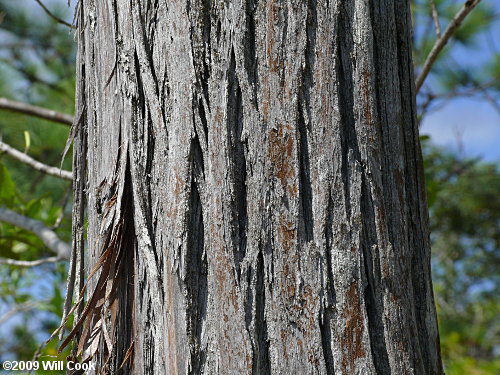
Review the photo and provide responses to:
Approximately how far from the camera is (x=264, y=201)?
74cm

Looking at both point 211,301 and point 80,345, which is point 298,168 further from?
point 80,345

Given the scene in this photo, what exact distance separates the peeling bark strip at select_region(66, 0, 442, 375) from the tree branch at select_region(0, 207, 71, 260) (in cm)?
95

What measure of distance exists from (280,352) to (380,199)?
241 millimetres

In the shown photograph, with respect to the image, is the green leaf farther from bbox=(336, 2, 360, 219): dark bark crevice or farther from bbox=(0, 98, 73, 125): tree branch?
bbox=(336, 2, 360, 219): dark bark crevice

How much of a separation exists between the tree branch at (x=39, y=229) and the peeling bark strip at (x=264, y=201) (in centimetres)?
95

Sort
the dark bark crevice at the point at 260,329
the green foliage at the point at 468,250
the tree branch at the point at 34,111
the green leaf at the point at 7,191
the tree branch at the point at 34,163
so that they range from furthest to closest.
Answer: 1. the green foliage at the point at 468,250
2. the green leaf at the point at 7,191
3. the tree branch at the point at 34,111
4. the tree branch at the point at 34,163
5. the dark bark crevice at the point at 260,329

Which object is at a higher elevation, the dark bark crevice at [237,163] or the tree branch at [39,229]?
the tree branch at [39,229]

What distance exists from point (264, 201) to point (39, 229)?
4.19ft

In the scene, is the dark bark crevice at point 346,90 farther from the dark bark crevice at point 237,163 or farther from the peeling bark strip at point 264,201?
the dark bark crevice at point 237,163

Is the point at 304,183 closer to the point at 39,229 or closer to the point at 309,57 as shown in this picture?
the point at 309,57

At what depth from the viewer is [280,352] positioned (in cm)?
71

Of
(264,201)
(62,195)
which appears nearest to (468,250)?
(62,195)

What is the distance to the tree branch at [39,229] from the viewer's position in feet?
5.69

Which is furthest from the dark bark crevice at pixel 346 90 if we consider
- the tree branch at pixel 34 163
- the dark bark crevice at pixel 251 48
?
the tree branch at pixel 34 163
